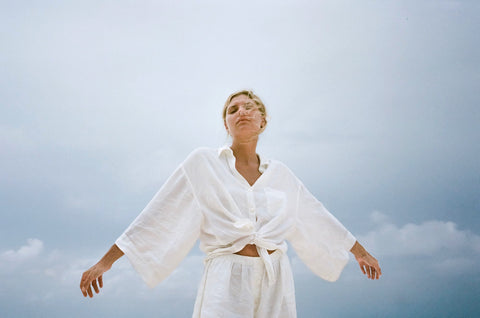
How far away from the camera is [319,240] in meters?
3.82

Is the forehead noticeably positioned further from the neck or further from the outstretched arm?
the outstretched arm

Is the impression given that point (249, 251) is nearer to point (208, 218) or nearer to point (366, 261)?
point (208, 218)

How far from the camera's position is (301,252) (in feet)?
12.5

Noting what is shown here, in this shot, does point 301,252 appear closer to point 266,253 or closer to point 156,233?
point 266,253

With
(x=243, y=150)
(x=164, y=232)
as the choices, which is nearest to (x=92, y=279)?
(x=164, y=232)

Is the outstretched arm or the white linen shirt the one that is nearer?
the white linen shirt

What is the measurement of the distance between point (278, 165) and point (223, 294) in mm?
1207

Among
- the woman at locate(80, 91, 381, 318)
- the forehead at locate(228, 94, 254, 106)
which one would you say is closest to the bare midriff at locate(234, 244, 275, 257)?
the woman at locate(80, 91, 381, 318)

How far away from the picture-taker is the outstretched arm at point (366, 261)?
12.1 feet

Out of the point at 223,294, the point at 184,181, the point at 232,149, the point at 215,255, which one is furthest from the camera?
the point at 232,149

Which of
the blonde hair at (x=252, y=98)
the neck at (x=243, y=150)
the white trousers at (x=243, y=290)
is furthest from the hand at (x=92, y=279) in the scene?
the blonde hair at (x=252, y=98)

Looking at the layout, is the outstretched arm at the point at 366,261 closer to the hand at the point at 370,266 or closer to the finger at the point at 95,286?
the hand at the point at 370,266

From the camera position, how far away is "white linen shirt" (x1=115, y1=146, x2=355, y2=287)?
3156 millimetres

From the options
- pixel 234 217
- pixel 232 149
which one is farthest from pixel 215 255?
pixel 232 149
